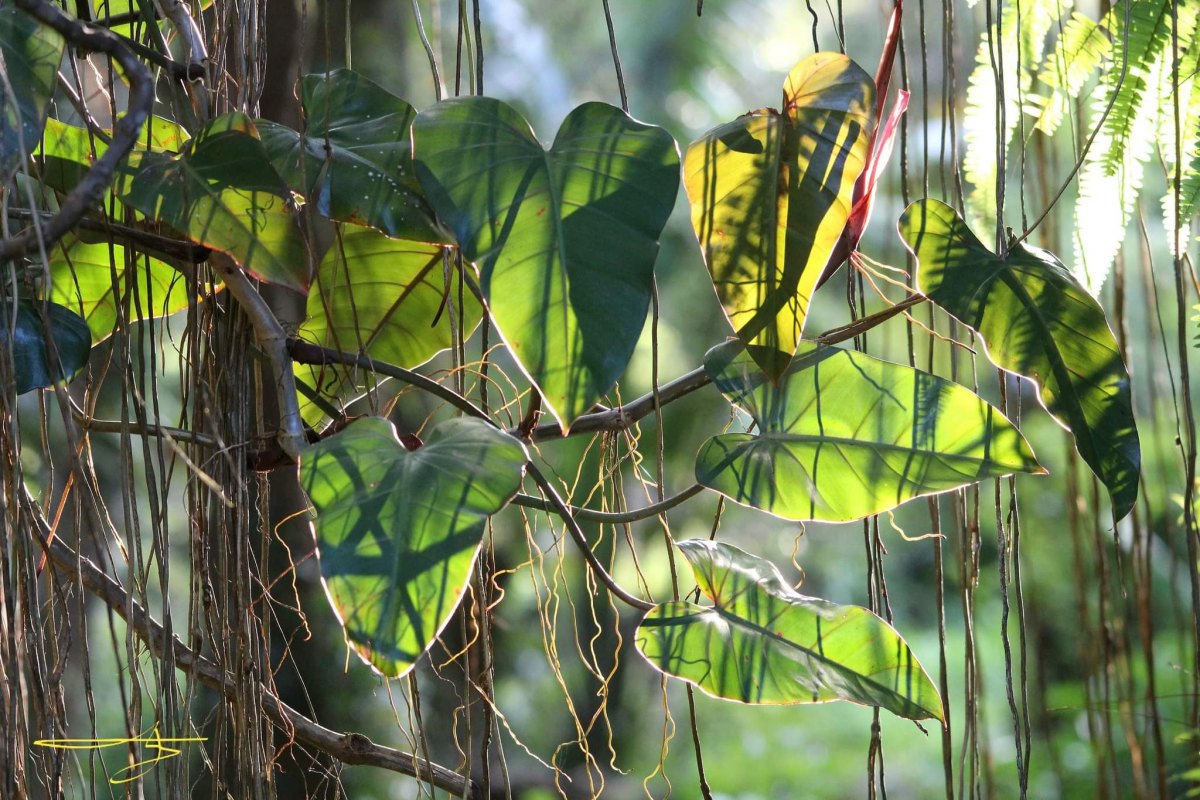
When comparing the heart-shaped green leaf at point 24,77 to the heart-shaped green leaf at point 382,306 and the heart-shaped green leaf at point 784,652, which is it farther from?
the heart-shaped green leaf at point 784,652

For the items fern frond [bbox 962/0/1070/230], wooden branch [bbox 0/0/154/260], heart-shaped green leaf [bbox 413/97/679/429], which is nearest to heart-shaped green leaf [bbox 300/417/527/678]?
heart-shaped green leaf [bbox 413/97/679/429]

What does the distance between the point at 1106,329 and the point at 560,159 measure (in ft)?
1.17

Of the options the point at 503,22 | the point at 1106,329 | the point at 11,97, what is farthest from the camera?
the point at 503,22

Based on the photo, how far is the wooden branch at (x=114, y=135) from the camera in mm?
456

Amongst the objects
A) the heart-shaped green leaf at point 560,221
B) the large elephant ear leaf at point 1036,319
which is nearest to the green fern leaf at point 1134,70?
the large elephant ear leaf at point 1036,319

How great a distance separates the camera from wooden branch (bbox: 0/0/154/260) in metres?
0.46

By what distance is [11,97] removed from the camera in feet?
1.73

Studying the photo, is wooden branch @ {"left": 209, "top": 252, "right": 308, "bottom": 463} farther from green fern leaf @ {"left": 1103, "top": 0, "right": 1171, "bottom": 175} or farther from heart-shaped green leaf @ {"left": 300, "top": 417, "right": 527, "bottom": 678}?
green fern leaf @ {"left": 1103, "top": 0, "right": 1171, "bottom": 175}

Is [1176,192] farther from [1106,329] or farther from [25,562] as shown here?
[25,562]

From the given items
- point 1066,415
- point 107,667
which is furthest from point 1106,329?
point 107,667

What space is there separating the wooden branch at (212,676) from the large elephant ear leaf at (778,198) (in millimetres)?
342

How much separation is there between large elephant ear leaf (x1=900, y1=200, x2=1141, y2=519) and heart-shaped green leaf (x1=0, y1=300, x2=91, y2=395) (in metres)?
0.55

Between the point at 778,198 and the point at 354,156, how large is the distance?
0.27 m

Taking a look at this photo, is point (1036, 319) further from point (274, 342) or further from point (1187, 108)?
point (274, 342)
